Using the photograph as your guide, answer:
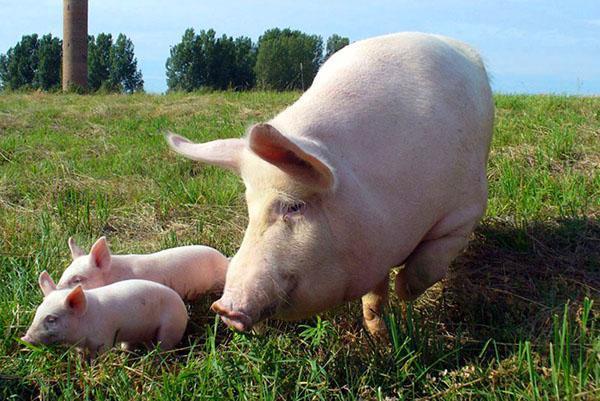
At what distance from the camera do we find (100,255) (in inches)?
134

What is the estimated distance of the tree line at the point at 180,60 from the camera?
3906 cm

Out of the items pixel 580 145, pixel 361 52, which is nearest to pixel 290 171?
pixel 361 52

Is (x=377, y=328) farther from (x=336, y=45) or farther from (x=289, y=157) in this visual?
(x=336, y=45)

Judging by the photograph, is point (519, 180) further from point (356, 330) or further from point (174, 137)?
point (174, 137)

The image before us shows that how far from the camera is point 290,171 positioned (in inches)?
101

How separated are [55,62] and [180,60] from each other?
9047 mm

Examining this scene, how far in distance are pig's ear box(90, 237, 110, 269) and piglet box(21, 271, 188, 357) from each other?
0.75 feet

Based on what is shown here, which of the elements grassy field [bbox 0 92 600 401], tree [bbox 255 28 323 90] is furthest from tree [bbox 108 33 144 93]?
grassy field [bbox 0 92 600 401]

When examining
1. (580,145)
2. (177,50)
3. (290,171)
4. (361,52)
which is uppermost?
(361,52)

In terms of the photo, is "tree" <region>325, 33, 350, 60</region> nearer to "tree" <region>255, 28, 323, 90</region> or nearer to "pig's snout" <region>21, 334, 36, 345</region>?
"tree" <region>255, 28, 323, 90</region>

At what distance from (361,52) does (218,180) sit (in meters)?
2.33

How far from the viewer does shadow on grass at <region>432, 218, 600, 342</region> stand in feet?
9.63

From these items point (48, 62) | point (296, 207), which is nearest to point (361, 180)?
point (296, 207)

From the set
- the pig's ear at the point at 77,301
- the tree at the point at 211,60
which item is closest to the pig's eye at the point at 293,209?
the pig's ear at the point at 77,301
